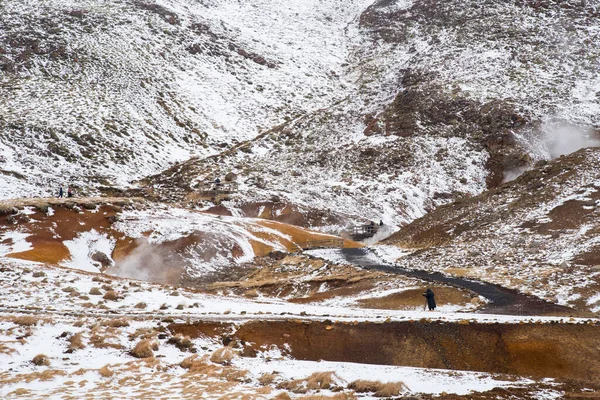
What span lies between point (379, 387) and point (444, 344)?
470 centimetres

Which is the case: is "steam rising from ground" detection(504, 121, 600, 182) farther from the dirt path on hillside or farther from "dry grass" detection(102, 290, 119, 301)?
"dry grass" detection(102, 290, 119, 301)

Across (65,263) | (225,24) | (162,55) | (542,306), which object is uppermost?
(225,24)

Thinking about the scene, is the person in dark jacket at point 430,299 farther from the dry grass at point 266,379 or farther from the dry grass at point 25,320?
the dry grass at point 25,320

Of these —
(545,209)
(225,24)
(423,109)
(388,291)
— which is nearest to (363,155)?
(423,109)

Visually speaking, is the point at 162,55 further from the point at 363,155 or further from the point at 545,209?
the point at 545,209

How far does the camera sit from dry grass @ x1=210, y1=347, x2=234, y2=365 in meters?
13.6

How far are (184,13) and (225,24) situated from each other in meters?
10.4

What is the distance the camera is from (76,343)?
43.5ft

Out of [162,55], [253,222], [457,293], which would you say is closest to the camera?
[457,293]

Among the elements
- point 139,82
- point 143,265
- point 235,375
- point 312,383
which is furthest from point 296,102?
point 312,383

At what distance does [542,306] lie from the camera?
63.2ft

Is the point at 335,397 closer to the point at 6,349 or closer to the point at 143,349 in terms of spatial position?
the point at 143,349

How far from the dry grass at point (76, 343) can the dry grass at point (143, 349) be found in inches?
55.2

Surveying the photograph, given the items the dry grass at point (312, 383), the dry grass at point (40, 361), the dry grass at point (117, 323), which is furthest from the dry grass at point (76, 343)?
the dry grass at point (312, 383)
